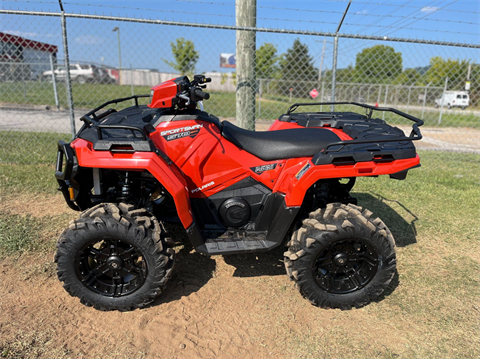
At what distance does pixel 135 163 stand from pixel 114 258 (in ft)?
2.46

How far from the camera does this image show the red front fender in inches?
98.0

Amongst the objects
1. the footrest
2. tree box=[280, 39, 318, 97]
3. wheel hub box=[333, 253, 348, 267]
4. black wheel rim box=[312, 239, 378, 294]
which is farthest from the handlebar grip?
tree box=[280, 39, 318, 97]

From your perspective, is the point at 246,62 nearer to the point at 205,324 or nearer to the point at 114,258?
the point at 114,258

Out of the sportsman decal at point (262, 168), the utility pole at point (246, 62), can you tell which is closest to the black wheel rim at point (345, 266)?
the sportsman decal at point (262, 168)

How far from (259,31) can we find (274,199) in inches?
120

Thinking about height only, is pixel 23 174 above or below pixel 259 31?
below

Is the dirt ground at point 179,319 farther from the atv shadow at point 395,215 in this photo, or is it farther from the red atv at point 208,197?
the atv shadow at point 395,215

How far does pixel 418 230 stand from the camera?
4.19m

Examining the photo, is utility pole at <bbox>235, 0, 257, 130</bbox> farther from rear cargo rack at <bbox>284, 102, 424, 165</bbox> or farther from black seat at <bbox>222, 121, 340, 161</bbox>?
rear cargo rack at <bbox>284, 102, 424, 165</bbox>

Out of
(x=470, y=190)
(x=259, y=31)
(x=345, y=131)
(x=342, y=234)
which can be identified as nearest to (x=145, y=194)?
(x=342, y=234)

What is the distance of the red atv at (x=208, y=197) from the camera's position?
8.46 ft

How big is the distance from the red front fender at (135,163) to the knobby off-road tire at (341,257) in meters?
0.99

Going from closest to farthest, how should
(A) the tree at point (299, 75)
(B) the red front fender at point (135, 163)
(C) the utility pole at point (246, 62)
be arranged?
(B) the red front fender at point (135, 163) < (C) the utility pole at point (246, 62) < (A) the tree at point (299, 75)

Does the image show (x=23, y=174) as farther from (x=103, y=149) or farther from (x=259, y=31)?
(x=259, y=31)
